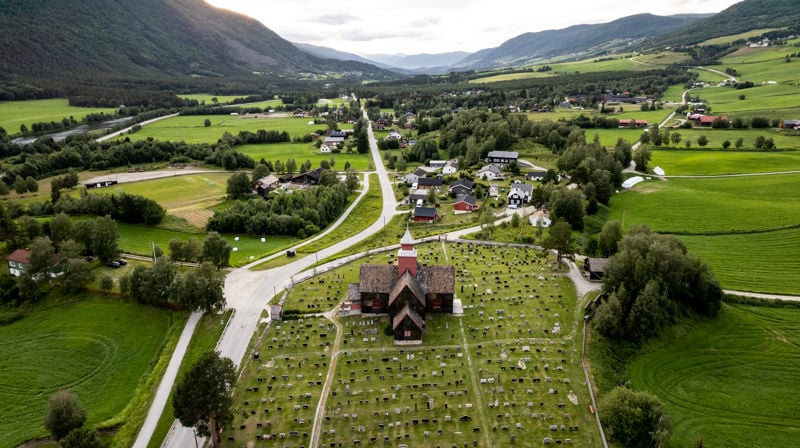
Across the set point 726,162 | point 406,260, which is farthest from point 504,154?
point 406,260

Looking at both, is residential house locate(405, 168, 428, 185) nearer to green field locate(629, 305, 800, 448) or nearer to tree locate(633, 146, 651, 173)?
tree locate(633, 146, 651, 173)

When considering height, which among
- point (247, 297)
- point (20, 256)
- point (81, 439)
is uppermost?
point (20, 256)

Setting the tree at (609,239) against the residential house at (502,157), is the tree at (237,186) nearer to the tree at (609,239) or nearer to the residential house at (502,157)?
the residential house at (502,157)

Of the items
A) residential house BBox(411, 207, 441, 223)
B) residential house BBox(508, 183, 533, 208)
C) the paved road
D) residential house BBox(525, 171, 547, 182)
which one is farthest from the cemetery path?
residential house BBox(525, 171, 547, 182)

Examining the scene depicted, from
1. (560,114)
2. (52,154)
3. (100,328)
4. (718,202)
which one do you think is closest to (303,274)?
(100,328)

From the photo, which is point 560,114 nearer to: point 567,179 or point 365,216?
point 567,179

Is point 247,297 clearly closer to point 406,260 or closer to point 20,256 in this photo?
point 406,260

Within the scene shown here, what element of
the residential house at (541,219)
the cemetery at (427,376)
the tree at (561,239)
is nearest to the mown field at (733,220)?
the residential house at (541,219)
